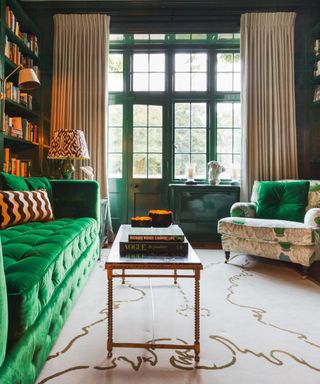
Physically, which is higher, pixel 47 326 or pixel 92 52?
pixel 92 52

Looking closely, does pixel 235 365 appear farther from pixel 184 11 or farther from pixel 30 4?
pixel 30 4

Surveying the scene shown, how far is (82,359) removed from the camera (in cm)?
145

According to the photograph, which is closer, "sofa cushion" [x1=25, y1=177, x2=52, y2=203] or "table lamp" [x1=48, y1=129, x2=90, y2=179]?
"sofa cushion" [x1=25, y1=177, x2=52, y2=203]

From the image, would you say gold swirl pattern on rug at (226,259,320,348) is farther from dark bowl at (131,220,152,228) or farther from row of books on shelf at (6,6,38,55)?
row of books on shelf at (6,6,38,55)

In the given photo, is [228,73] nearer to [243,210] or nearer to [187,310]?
[243,210]

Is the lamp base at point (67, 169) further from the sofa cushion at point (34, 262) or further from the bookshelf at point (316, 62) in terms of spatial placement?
the bookshelf at point (316, 62)

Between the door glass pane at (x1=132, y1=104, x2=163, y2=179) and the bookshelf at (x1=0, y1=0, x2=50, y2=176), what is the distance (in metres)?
1.23

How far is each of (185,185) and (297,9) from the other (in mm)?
2828

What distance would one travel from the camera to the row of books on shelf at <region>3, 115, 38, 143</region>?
133 inches

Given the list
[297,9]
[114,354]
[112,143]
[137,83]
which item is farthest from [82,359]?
[297,9]

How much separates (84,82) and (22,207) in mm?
2391

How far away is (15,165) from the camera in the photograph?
3.58 m

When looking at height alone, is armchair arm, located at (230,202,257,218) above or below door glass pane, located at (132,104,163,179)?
below

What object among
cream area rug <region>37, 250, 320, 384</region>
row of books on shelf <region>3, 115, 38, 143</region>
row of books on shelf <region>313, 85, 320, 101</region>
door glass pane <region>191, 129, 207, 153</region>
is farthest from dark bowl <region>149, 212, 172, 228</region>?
row of books on shelf <region>313, 85, 320, 101</region>
